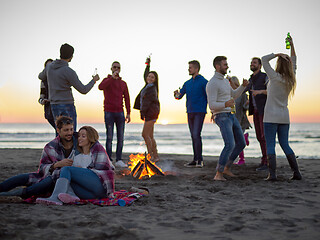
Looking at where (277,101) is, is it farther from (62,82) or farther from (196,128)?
(62,82)

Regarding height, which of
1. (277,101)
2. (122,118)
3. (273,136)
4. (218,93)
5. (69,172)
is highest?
(218,93)

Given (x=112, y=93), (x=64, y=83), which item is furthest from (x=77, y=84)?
(x=112, y=93)

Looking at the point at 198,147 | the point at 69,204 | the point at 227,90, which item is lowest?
the point at 69,204

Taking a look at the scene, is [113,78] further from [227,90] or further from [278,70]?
[278,70]

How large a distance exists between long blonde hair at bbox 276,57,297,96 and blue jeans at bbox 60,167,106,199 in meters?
3.32

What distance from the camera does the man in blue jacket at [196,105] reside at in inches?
288

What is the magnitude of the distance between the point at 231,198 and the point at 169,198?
0.79m

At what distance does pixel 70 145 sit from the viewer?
410 centimetres

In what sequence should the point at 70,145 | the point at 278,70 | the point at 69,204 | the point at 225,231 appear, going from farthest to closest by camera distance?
the point at 278,70
the point at 70,145
the point at 69,204
the point at 225,231

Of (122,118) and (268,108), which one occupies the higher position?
(268,108)

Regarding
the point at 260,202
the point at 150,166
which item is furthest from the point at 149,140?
the point at 260,202

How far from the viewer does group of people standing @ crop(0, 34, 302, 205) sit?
3.86 m

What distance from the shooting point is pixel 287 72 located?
205 inches

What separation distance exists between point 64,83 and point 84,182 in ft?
6.80
